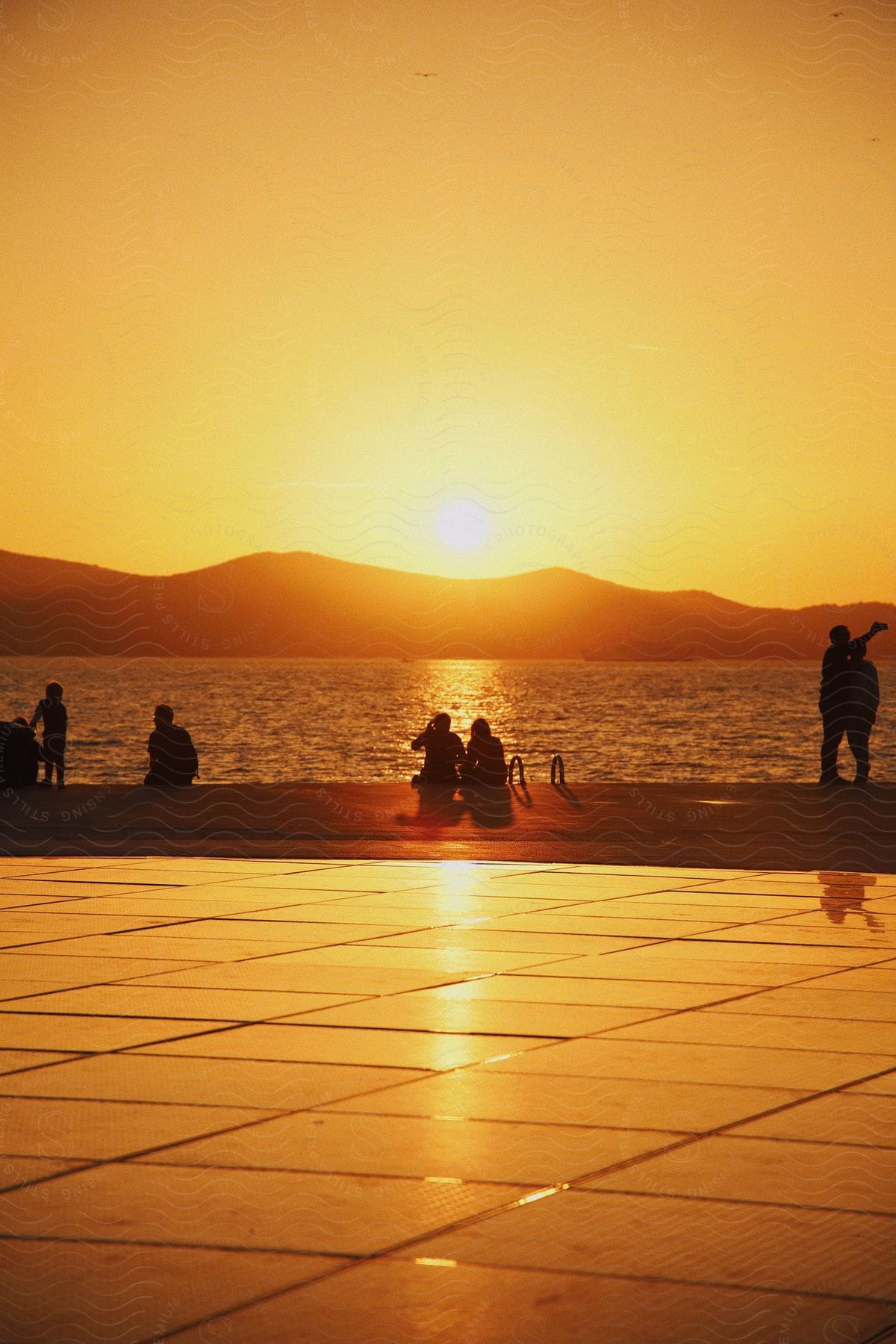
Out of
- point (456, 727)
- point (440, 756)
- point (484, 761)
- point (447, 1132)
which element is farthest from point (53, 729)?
point (456, 727)

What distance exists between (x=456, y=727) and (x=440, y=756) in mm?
80287

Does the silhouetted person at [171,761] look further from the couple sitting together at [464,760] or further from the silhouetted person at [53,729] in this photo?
the couple sitting together at [464,760]

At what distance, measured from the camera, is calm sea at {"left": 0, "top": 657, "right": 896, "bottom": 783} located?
174 ft

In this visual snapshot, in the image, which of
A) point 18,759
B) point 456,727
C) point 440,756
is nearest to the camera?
point 18,759

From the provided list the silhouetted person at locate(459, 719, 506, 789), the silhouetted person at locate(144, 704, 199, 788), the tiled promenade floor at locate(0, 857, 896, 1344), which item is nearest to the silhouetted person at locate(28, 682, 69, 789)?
the silhouetted person at locate(144, 704, 199, 788)

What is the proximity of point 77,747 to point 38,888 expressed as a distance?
57.5 meters

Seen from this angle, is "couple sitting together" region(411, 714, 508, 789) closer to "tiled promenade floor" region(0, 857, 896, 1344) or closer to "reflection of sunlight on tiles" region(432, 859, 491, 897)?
"reflection of sunlight on tiles" region(432, 859, 491, 897)

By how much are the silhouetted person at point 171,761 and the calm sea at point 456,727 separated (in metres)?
16.4

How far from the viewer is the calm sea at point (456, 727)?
174 ft

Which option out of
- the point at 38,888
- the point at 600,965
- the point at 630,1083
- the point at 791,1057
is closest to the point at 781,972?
the point at 600,965

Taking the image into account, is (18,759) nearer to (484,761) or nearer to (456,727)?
(484,761)

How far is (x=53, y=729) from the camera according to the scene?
2316 centimetres

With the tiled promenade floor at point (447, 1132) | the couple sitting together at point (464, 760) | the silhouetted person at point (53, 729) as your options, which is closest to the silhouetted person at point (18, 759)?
the silhouetted person at point (53, 729)

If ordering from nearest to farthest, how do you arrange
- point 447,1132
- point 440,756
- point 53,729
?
Answer: point 447,1132 → point 440,756 → point 53,729
